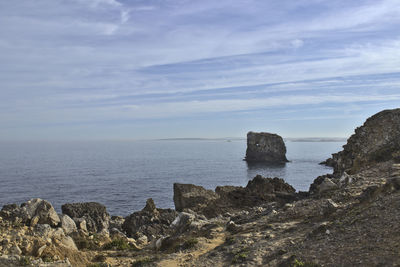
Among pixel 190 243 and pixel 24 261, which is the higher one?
pixel 24 261

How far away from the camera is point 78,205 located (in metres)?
35.6

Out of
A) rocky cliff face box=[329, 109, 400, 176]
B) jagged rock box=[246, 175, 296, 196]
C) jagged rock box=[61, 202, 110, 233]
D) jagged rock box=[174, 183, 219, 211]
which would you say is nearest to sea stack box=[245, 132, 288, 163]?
jagged rock box=[246, 175, 296, 196]

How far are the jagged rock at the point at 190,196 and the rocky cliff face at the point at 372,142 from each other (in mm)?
17968

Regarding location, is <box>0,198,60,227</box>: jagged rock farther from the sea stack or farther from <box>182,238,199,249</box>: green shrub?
the sea stack

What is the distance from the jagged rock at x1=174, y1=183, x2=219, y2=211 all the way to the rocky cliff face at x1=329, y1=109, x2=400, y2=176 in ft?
59.0

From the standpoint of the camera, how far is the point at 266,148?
138 metres

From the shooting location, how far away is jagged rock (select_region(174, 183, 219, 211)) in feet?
147

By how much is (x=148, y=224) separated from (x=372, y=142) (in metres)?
32.7

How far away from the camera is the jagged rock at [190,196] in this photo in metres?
44.7

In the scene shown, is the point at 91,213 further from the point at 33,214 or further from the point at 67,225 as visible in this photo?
the point at 33,214

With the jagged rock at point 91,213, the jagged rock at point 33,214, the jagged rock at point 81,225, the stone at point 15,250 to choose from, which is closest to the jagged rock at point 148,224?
the jagged rock at point 91,213

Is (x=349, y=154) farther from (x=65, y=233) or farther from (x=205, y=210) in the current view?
(x=65, y=233)

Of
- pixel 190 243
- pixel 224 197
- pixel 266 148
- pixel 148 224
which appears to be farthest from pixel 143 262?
pixel 266 148

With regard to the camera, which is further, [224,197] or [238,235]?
[224,197]
